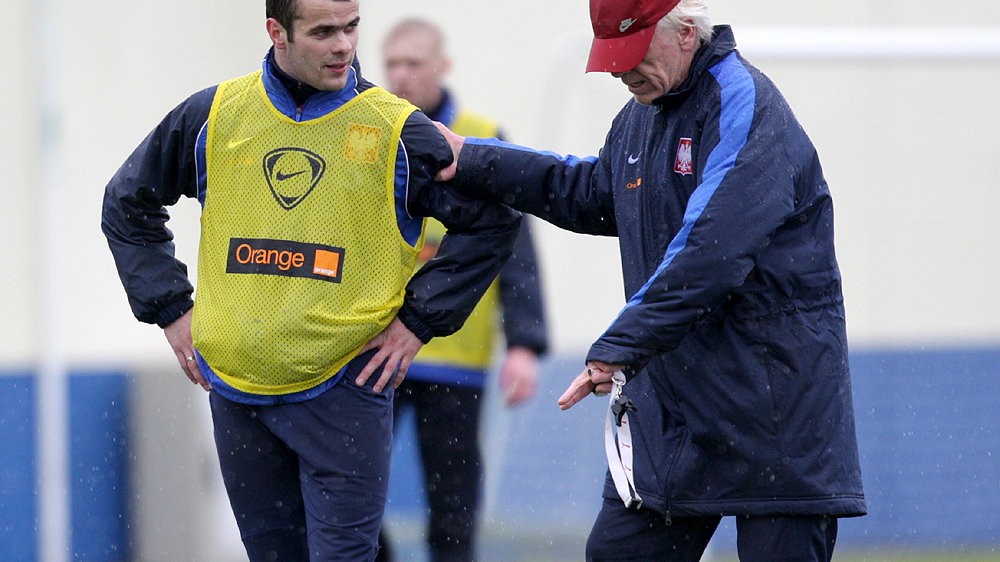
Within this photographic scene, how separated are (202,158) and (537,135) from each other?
389 cm

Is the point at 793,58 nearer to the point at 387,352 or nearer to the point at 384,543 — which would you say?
the point at 384,543

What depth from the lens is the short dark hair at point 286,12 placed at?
3.82m

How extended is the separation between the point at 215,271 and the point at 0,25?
4.33m

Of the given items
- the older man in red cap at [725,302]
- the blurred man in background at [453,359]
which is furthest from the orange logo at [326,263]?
the blurred man in background at [453,359]

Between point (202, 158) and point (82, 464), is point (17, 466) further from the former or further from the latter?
point (202, 158)

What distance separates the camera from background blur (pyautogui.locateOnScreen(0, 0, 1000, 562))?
7480mm

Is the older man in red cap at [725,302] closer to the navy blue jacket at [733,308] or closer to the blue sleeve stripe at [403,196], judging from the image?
the navy blue jacket at [733,308]

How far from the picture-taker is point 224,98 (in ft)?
12.9

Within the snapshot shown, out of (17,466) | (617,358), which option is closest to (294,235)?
(617,358)

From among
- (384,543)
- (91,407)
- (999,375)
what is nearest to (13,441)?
(91,407)

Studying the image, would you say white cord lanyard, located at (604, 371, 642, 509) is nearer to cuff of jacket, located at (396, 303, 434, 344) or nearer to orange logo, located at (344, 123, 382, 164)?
cuff of jacket, located at (396, 303, 434, 344)

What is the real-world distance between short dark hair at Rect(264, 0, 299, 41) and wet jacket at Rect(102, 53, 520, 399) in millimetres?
120

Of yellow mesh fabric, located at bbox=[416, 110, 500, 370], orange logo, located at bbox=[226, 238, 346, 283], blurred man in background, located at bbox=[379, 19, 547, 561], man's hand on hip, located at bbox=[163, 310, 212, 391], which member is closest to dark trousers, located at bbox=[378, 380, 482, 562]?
blurred man in background, located at bbox=[379, 19, 547, 561]

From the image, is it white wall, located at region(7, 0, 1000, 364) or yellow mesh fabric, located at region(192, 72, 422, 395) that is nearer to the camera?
yellow mesh fabric, located at region(192, 72, 422, 395)
